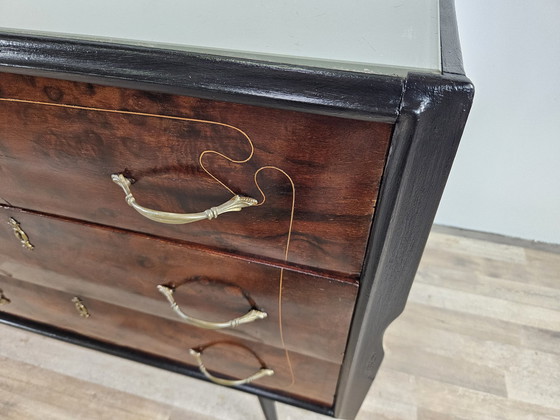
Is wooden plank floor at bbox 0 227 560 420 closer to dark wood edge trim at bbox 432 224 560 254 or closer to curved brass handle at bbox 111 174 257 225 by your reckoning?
dark wood edge trim at bbox 432 224 560 254

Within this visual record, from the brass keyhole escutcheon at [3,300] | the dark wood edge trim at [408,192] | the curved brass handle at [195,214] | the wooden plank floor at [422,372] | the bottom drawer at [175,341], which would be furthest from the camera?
the wooden plank floor at [422,372]

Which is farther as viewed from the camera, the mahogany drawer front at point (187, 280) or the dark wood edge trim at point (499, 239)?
the dark wood edge trim at point (499, 239)

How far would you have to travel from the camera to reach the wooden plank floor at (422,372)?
86 centimetres

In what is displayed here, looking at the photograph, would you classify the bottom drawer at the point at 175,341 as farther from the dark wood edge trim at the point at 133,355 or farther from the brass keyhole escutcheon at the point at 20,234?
the brass keyhole escutcheon at the point at 20,234

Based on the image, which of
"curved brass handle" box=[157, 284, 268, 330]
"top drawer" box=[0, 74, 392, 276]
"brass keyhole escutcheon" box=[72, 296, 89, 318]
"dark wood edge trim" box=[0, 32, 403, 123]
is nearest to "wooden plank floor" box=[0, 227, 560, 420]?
"brass keyhole escutcheon" box=[72, 296, 89, 318]

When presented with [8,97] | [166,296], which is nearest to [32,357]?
[166,296]

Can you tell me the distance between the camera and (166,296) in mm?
521

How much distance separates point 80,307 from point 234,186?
45 cm

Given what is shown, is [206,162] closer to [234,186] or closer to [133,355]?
[234,186]

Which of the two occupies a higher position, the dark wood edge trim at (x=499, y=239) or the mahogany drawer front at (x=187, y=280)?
the mahogany drawer front at (x=187, y=280)

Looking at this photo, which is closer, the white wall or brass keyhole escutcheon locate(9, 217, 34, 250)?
brass keyhole escutcheon locate(9, 217, 34, 250)

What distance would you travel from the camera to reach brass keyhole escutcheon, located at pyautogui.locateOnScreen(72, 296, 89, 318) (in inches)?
25.4

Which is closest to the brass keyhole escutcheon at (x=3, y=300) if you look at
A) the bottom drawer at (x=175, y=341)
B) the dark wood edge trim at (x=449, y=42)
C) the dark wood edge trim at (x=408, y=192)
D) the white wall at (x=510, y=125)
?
the bottom drawer at (x=175, y=341)

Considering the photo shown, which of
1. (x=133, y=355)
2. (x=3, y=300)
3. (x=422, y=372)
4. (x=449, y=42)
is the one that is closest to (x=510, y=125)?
A: (x=422, y=372)
